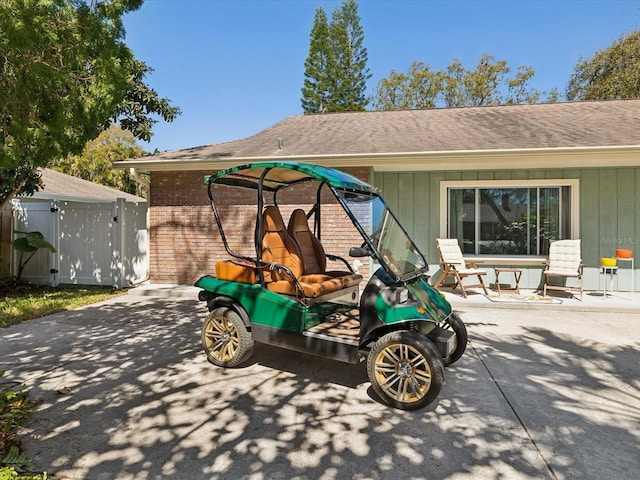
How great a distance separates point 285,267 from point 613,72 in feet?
83.6

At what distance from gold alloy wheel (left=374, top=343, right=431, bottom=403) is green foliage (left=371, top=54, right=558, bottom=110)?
27.5m

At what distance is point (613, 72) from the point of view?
21062 millimetres

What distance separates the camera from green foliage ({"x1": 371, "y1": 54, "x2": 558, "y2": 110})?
26641 millimetres

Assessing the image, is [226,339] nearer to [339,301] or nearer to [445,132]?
[339,301]

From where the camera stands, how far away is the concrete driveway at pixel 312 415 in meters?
2.35

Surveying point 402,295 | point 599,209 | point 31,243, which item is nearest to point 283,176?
point 402,295

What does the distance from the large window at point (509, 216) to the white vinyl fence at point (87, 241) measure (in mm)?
7059

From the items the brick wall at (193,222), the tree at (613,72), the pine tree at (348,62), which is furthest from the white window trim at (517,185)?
the pine tree at (348,62)

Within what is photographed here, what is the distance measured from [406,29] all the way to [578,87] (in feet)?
39.4

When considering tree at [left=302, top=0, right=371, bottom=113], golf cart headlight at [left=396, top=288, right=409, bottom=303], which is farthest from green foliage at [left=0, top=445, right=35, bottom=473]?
tree at [left=302, top=0, right=371, bottom=113]

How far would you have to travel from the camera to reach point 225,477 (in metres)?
2.24

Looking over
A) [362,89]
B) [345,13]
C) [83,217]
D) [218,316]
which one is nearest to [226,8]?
[83,217]

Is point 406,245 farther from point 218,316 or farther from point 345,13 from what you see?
point 345,13

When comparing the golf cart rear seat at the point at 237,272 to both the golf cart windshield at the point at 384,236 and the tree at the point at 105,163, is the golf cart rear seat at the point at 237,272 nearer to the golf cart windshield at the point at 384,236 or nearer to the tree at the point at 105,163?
the golf cart windshield at the point at 384,236
